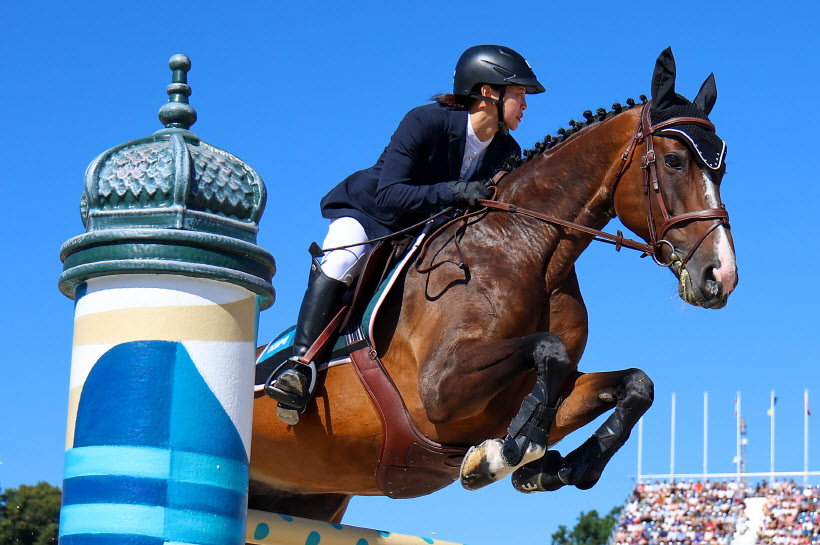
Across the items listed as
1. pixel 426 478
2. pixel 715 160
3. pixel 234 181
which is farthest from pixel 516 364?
pixel 234 181

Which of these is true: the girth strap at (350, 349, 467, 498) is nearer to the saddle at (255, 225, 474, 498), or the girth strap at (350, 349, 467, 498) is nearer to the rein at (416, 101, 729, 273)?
the saddle at (255, 225, 474, 498)

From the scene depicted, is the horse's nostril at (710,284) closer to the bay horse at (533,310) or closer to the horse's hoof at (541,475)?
the bay horse at (533,310)

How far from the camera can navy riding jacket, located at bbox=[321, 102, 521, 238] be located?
4.69 m

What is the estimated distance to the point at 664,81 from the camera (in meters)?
4.59

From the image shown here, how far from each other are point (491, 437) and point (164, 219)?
2.52 m

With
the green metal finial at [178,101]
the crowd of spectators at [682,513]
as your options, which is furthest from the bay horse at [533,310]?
the crowd of spectators at [682,513]

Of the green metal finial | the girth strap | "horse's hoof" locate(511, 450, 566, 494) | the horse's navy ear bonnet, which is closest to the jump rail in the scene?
the girth strap

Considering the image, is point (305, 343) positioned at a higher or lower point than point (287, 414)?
higher

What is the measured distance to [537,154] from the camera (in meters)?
4.91

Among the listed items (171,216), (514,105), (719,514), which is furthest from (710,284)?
(719,514)

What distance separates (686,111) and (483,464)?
168 cm

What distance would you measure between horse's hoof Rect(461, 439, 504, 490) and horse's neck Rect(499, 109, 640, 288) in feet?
2.69

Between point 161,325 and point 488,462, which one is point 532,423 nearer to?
point 488,462

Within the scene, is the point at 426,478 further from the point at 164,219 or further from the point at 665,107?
the point at 164,219
